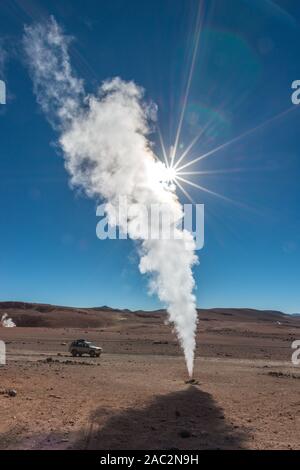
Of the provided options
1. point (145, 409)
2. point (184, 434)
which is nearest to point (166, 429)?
point (184, 434)

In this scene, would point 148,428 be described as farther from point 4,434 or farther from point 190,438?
point 4,434

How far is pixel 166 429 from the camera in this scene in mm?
15461

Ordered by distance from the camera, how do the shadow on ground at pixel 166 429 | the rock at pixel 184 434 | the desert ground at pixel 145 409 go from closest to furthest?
the shadow on ground at pixel 166 429 → the desert ground at pixel 145 409 → the rock at pixel 184 434

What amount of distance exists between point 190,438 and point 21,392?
9.88 metres

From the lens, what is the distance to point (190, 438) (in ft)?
47.5

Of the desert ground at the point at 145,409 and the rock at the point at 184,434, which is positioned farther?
the rock at the point at 184,434

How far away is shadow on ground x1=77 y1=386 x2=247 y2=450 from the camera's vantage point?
13.6 m

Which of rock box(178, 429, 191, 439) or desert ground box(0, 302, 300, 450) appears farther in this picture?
rock box(178, 429, 191, 439)

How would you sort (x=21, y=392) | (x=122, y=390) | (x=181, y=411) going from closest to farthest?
(x=181, y=411)
(x=21, y=392)
(x=122, y=390)

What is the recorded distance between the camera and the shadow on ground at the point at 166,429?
13.6 meters

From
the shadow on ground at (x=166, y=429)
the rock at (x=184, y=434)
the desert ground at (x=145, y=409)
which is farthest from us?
the rock at (x=184, y=434)

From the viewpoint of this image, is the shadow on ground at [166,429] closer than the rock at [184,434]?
Yes
